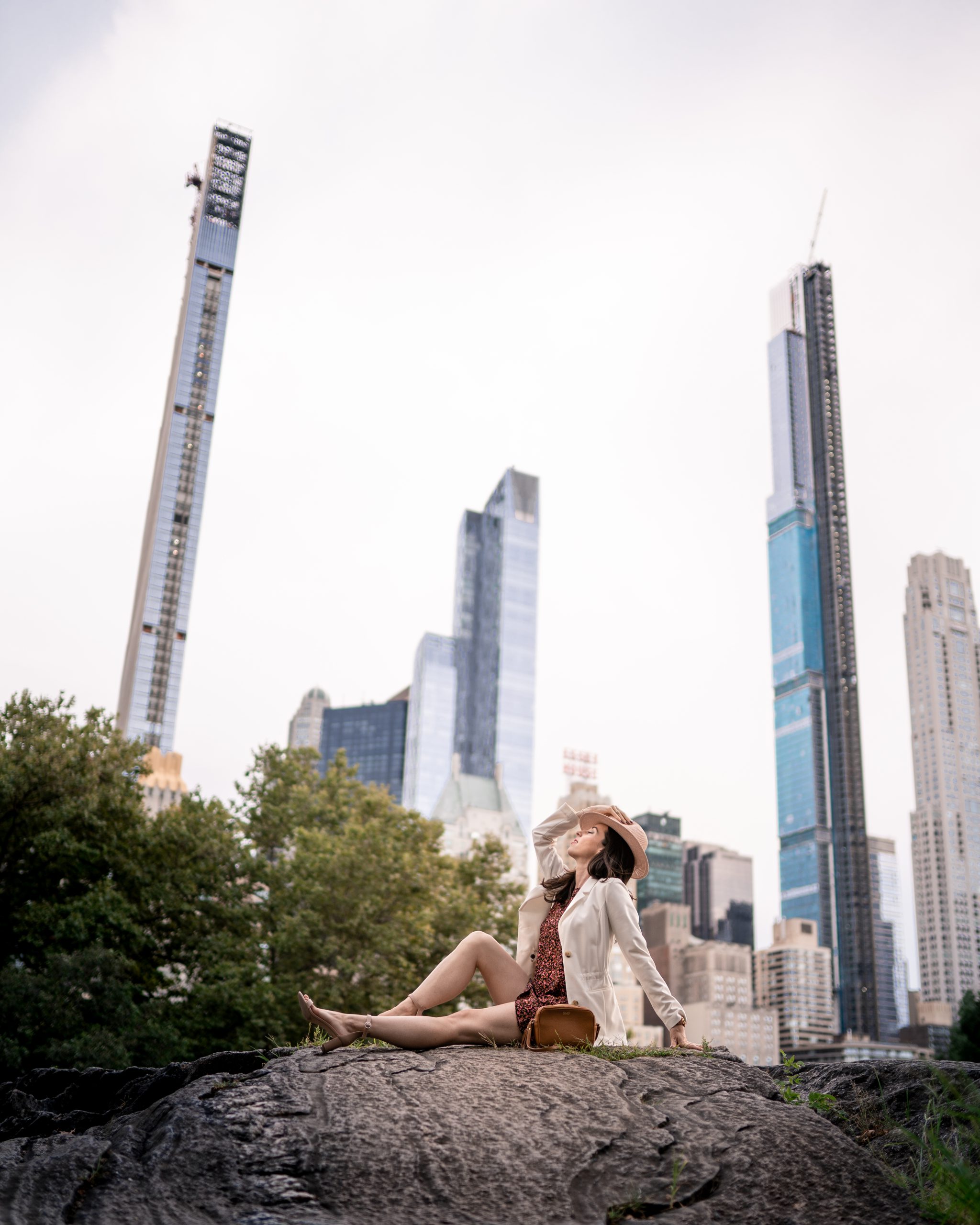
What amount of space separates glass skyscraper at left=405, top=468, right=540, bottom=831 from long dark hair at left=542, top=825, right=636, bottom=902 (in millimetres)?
162493

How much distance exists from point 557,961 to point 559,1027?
0.55 metres

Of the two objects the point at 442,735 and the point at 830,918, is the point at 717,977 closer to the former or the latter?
the point at 830,918

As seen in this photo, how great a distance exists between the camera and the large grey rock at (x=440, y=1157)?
14.1ft

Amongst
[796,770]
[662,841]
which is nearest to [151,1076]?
[796,770]

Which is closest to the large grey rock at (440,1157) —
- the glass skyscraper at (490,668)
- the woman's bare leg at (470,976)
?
the woman's bare leg at (470,976)

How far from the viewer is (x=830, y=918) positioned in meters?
166

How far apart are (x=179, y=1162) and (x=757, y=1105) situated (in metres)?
2.61

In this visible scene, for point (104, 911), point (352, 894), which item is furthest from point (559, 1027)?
point (352, 894)

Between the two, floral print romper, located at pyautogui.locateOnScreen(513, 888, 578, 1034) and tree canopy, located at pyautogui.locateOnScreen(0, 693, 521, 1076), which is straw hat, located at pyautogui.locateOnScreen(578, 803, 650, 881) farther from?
tree canopy, located at pyautogui.locateOnScreen(0, 693, 521, 1076)

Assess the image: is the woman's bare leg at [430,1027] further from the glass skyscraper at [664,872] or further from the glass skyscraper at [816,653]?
the glass skyscraper at [664,872]

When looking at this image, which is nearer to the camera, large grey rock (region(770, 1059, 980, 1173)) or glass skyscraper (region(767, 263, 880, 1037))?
large grey rock (region(770, 1059, 980, 1173))

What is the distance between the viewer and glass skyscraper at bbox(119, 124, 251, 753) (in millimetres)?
110500

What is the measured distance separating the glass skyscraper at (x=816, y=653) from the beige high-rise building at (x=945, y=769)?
1952cm

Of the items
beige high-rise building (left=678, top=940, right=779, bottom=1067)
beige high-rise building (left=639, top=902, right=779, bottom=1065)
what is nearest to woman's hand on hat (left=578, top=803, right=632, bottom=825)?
beige high-rise building (left=678, top=940, right=779, bottom=1067)
